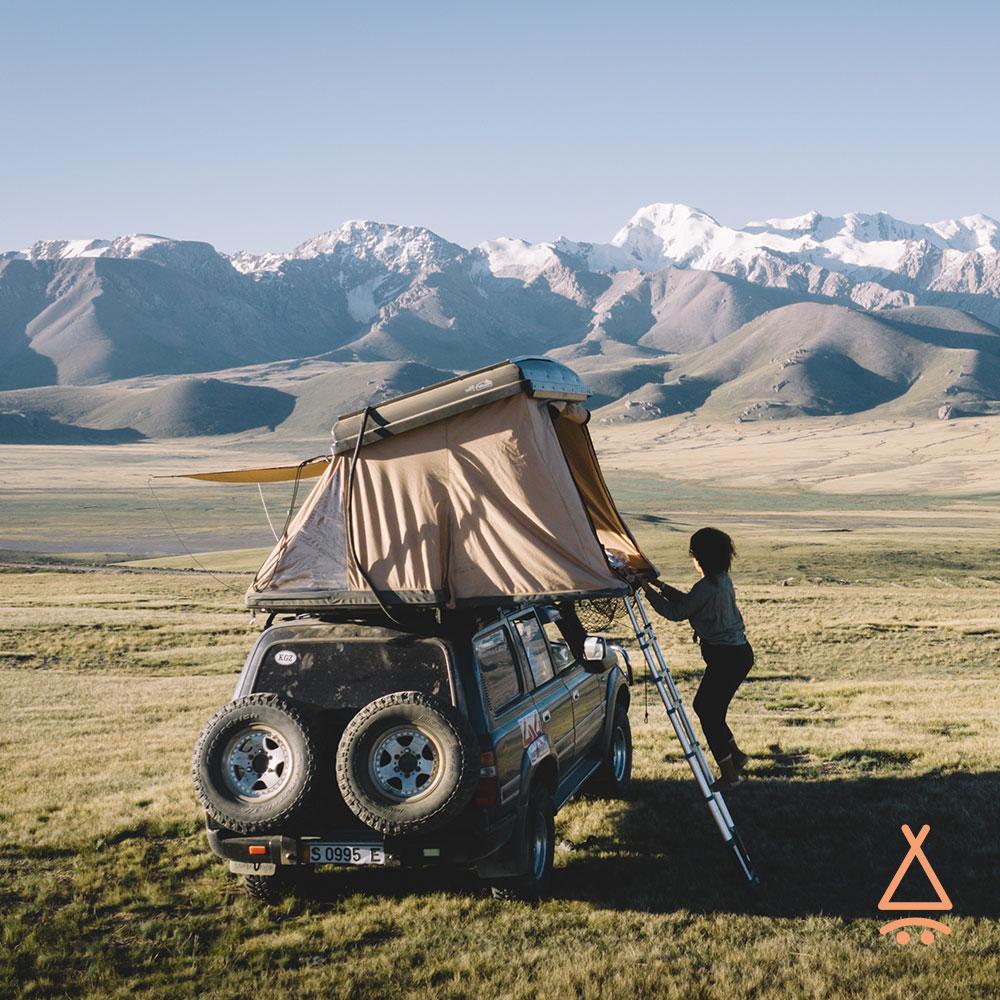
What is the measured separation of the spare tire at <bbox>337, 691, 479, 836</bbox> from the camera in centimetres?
793

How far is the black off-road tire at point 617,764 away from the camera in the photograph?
11.8 metres

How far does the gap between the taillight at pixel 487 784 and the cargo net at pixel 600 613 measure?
3.68m

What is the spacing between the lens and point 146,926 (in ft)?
27.0

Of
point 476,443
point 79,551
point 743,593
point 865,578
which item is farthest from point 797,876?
point 79,551

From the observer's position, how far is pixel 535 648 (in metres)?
10.1

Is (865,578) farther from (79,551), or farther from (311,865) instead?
(79,551)

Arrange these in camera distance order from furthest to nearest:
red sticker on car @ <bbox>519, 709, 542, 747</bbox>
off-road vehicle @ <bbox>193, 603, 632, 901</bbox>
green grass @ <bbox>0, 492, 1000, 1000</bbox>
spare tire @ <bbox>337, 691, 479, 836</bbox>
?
red sticker on car @ <bbox>519, 709, 542, 747</bbox>, off-road vehicle @ <bbox>193, 603, 632, 901</bbox>, spare tire @ <bbox>337, 691, 479, 836</bbox>, green grass @ <bbox>0, 492, 1000, 1000</bbox>

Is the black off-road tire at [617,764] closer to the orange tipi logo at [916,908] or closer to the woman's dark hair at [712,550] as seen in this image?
the woman's dark hair at [712,550]

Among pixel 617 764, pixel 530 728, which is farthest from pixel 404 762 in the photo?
pixel 617 764

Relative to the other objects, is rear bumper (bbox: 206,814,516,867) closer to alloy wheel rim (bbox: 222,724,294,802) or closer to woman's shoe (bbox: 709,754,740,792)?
Result: alloy wheel rim (bbox: 222,724,294,802)

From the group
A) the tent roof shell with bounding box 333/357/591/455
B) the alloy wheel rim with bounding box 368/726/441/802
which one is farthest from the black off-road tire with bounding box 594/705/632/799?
the tent roof shell with bounding box 333/357/591/455

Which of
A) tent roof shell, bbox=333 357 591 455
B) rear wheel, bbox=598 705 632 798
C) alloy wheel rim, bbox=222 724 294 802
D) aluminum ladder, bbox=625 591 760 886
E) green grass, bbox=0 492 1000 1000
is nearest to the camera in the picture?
green grass, bbox=0 492 1000 1000

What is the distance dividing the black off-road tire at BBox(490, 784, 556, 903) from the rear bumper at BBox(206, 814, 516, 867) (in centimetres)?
22

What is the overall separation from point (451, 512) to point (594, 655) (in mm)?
2117
